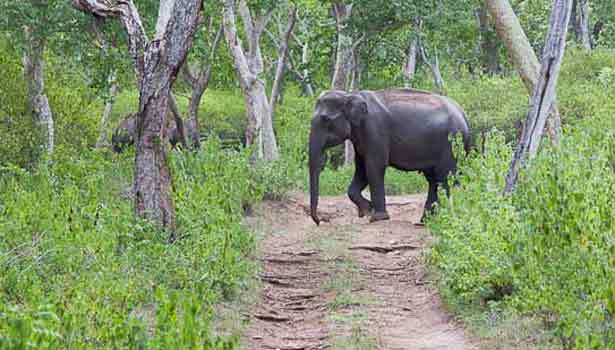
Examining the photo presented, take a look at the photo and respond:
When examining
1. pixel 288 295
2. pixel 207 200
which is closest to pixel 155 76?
pixel 207 200

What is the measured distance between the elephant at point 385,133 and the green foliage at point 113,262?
2052 mm

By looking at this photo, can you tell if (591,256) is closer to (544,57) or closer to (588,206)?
(588,206)

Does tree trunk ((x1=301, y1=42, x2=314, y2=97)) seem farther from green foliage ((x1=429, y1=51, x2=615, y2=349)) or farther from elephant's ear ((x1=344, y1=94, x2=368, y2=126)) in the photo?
green foliage ((x1=429, y1=51, x2=615, y2=349))

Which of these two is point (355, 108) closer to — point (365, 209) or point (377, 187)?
point (377, 187)

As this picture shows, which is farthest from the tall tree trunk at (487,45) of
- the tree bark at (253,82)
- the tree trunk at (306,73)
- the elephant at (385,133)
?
the elephant at (385,133)

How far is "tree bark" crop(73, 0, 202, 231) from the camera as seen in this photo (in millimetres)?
10961

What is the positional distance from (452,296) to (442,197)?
1.71 metres

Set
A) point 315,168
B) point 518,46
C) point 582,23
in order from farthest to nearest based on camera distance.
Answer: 1. point 582,23
2. point 315,168
3. point 518,46

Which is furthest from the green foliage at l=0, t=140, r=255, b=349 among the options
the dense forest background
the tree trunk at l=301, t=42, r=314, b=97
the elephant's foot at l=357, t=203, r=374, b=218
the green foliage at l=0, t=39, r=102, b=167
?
the tree trunk at l=301, t=42, r=314, b=97

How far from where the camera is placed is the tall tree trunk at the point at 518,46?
12469 mm

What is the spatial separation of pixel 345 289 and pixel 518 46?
12.9 feet

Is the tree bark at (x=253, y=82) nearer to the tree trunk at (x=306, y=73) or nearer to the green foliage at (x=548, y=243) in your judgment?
the tree trunk at (x=306, y=73)

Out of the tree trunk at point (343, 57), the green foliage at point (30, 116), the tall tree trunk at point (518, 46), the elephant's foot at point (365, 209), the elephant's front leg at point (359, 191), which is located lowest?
the elephant's foot at point (365, 209)

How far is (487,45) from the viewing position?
1286 inches
